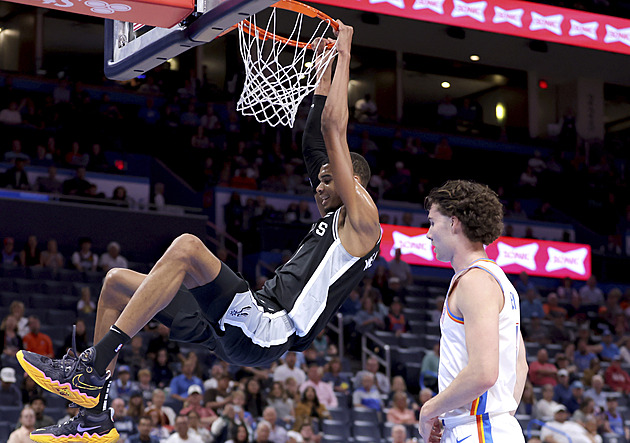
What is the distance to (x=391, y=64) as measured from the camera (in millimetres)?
25625

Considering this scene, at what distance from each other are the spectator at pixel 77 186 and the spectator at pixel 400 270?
6226 millimetres

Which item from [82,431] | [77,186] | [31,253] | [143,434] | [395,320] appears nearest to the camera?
[82,431]

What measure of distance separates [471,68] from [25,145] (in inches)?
577

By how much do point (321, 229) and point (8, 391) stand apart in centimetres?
719

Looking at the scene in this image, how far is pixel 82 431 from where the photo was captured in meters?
4.65

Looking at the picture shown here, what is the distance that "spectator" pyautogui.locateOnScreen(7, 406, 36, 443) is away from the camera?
9.74m

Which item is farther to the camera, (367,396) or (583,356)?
(583,356)

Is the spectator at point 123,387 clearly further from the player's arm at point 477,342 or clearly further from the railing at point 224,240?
the player's arm at point 477,342

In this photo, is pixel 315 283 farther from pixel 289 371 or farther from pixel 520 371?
pixel 289 371

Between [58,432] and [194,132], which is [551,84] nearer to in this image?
[194,132]

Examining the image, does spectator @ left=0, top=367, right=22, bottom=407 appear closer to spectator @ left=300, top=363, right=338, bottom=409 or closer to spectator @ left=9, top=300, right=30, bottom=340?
spectator @ left=9, top=300, right=30, bottom=340

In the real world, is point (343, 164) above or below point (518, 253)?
above

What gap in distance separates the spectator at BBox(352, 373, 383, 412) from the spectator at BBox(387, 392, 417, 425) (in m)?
0.37

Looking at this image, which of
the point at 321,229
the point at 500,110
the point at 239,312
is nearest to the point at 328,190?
the point at 321,229
